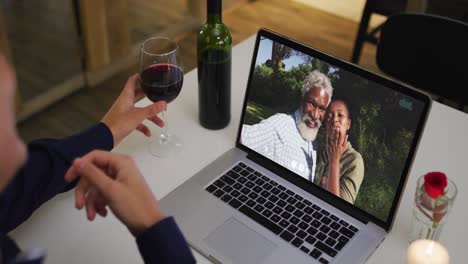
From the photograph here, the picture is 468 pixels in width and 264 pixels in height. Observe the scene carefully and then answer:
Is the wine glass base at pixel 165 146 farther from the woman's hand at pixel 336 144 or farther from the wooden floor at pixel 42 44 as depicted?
the wooden floor at pixel 42 44

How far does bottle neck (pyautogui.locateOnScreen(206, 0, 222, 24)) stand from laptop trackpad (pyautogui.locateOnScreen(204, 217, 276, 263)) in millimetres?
428

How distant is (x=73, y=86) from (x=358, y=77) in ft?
6.27

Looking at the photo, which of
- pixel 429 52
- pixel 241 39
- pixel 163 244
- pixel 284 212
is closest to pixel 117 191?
pixel 163 244

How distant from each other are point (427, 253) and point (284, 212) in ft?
0.89

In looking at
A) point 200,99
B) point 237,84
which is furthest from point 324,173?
point 237,84

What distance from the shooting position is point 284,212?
3.39 feet

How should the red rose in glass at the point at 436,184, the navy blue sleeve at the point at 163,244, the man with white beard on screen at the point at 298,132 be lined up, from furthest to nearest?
the man with white beard on screen at the point at 298,132, the red rose in glass at the point at 436,184, the navy blue sleeve at the point at 163,244

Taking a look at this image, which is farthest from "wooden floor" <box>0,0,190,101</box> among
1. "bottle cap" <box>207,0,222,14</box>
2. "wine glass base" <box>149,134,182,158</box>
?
"bottle cap" <box>207,0,222,14</box>

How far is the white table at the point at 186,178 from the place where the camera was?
3.19ft

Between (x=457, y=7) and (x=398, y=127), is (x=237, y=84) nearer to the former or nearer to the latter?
(x=398, y=127)

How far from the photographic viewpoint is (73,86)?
2.60 meters

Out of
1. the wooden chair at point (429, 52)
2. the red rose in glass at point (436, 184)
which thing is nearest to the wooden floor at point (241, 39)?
the wooden chair at point (429, 52)

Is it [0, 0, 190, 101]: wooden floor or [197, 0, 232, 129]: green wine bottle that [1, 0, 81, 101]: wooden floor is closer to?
[0, 0, 190, 101]: wooden floor

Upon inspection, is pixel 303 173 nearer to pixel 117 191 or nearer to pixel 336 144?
pixel 336 144
